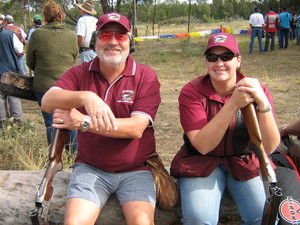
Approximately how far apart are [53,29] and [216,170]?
283cm

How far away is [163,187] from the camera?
2.52 m

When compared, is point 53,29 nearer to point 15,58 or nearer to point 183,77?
point 15,58

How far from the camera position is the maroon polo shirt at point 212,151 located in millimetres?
2459

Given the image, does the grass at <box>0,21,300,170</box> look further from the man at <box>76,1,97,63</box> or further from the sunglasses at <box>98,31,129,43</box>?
the sunglasses at <box>98,31,129,43</box>

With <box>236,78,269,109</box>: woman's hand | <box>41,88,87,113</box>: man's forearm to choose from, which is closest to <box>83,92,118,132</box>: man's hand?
<box>41,88,87,113</box>: man's forearm

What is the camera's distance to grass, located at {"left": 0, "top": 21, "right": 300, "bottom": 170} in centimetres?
417

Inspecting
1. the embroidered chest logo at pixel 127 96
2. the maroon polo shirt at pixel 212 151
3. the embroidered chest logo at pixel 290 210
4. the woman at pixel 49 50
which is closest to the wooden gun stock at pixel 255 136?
the maroon polo shirt at pixel 212 151

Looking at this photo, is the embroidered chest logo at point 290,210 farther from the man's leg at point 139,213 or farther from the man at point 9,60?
the man at point 9,60

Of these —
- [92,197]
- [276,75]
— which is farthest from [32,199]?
[276,75]

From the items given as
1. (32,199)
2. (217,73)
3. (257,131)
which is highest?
(217,73)

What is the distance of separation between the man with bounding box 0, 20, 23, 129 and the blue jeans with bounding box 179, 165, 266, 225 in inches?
158

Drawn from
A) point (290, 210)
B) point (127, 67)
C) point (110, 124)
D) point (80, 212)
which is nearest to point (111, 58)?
point (127, 67)

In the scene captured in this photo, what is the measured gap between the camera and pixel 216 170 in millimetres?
2525

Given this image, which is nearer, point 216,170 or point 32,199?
point 216,170
